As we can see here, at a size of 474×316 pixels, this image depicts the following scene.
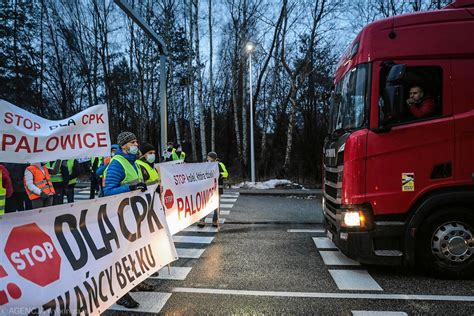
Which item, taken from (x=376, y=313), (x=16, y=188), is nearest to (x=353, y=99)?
(x=376, y=313)

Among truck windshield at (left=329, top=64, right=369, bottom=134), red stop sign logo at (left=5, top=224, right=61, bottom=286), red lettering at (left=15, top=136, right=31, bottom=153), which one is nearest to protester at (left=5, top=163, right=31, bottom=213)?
red lettering at (left=15, top=136, right=31, bottom=153)

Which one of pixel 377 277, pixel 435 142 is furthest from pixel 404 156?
pixel 377 277

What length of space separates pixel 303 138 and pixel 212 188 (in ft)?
57.1

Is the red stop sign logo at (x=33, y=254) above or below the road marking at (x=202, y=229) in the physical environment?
above

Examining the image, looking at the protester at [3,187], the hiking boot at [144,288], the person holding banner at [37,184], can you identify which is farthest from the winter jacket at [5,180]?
the hiking boot at [144,288]

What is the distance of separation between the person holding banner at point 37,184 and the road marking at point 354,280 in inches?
220

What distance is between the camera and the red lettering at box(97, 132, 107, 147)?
4633mm

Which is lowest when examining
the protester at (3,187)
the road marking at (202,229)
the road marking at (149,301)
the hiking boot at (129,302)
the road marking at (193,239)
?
the road marking at (202,229)

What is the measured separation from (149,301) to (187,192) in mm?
2913

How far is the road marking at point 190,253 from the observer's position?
6.21m

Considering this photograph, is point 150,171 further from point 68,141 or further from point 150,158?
point 68,141

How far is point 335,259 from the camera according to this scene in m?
5.91

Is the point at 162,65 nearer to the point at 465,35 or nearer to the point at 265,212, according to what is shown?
the point at 265,212

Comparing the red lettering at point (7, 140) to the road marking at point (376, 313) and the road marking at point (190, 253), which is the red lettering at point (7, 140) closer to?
the road marking at point (190, 253)
